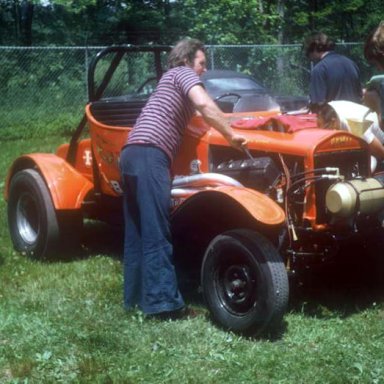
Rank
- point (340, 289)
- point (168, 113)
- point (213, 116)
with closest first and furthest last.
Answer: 1. point (213, 116)
2. point (168, 113)
3. point (340, 289)

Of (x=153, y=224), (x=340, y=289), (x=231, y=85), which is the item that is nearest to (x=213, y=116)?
(x=153, y=224)

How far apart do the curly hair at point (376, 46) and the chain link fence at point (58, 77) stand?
10.6 meters

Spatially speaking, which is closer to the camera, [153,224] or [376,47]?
[153,224]

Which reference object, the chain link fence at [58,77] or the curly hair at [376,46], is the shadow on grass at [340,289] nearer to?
the curly hair at [376,46]

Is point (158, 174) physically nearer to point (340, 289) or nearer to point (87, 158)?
point (340, 289)

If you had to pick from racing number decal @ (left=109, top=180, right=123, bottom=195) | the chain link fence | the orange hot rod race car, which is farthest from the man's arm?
the chain link fence

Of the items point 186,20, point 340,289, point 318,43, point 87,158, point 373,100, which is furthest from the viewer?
point 186,20

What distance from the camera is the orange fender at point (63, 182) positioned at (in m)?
6.51

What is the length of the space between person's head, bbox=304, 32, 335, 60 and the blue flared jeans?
258cm

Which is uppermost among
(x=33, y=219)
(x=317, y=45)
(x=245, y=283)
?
(x=317, y=45)

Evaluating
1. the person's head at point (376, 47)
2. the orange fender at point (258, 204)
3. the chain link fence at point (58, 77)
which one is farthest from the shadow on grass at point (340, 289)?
the chain link fence at point (58, 77)

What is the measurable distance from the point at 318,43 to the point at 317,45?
0.07 feet

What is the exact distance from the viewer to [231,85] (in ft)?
45.6

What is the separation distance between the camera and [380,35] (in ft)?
17.5
